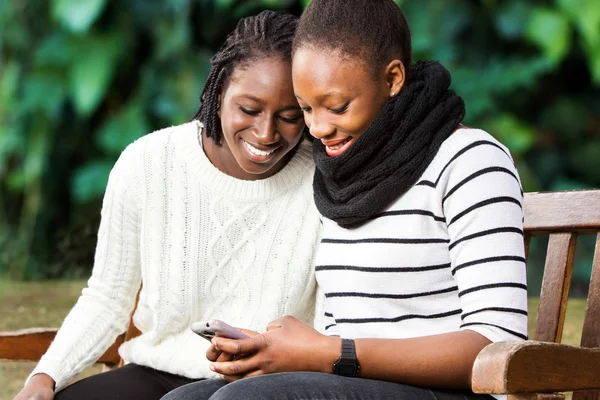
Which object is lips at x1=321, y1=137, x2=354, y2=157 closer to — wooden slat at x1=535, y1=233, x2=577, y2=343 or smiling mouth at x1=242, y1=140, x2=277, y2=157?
smiling mouth at x1=242, y1=140, x2=277, y2=157

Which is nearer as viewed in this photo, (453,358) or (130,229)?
(453,358)

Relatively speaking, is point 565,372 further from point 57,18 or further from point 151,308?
point 57,18

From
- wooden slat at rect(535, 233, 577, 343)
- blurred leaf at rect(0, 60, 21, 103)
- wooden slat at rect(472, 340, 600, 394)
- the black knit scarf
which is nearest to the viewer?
wooden slat at rect(472, 340, 600, 394)

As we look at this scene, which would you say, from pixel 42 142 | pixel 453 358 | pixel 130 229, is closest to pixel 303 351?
pixel 453 358

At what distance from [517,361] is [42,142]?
384 centimetres

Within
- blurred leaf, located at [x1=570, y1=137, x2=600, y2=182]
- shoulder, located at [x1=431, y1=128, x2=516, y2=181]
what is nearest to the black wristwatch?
shoulder, located at [x1=431, y1=128, x2=516, y2=181]

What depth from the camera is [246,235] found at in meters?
2.30

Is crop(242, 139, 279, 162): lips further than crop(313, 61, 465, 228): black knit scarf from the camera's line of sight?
Yes

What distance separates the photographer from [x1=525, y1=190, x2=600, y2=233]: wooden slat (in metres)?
2.03

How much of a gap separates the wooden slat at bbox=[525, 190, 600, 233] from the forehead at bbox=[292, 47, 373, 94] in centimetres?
57

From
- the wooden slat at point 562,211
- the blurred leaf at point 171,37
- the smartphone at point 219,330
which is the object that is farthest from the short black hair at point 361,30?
the blurred leaf at point 171,37

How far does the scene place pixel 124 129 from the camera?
15.3 ft

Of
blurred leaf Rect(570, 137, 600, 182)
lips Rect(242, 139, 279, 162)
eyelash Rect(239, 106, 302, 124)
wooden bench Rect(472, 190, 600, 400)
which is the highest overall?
blurred leaf Rect(570, 137, 600, 182)

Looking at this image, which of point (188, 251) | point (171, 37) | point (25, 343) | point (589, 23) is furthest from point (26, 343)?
point (589, 23)
